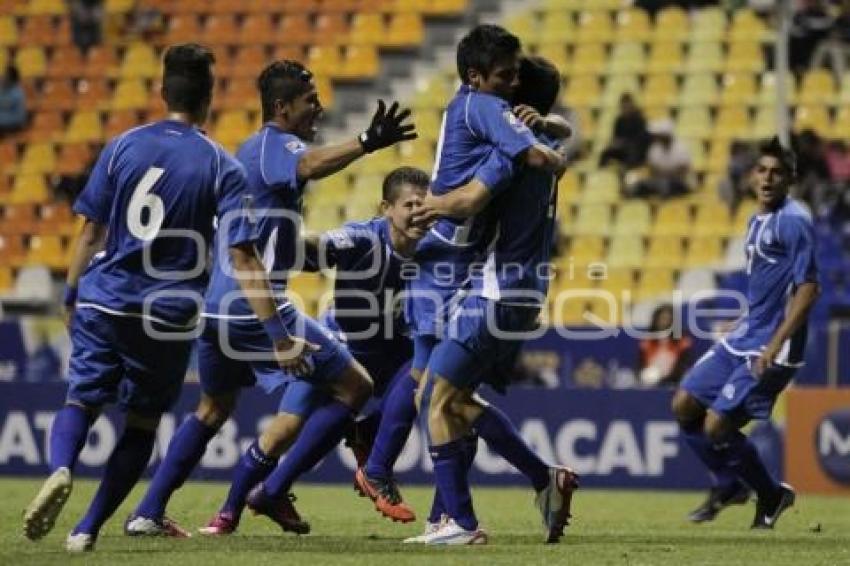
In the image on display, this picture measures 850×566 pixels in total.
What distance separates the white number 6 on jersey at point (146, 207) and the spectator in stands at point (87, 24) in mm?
16958

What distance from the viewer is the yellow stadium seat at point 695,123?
68.7ft

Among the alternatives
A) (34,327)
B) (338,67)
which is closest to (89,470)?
(34,327)

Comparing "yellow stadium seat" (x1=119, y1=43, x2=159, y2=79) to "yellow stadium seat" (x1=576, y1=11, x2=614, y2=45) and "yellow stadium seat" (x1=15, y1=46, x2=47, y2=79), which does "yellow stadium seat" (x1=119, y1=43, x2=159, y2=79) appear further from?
"yellow stadium seat" (x1=576, y1=11, x2=614, y2=45)

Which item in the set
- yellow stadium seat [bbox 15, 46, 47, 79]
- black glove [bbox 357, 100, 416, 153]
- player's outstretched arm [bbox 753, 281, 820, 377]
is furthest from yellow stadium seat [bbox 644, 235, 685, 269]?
black glove [bbox 357, 100, 416, 153]

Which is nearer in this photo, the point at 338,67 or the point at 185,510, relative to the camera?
the point at 185,510

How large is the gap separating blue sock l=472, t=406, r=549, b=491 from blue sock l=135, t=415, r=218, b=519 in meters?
1.36

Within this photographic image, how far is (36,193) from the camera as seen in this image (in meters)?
24.0

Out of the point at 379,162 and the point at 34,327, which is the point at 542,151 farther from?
the point at 379,162

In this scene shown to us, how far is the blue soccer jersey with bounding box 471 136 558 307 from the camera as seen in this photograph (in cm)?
938

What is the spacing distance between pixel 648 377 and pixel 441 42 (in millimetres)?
7861

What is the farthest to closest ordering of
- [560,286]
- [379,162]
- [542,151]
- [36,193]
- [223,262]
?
[36,193] < [379,162] < [560,286] < [223,262] < [542,151]

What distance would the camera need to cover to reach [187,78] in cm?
888

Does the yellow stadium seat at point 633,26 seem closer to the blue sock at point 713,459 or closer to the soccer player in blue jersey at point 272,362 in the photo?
the blue sock at point 713,459

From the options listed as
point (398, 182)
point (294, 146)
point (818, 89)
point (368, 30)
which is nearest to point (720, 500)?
point (398, 182)
